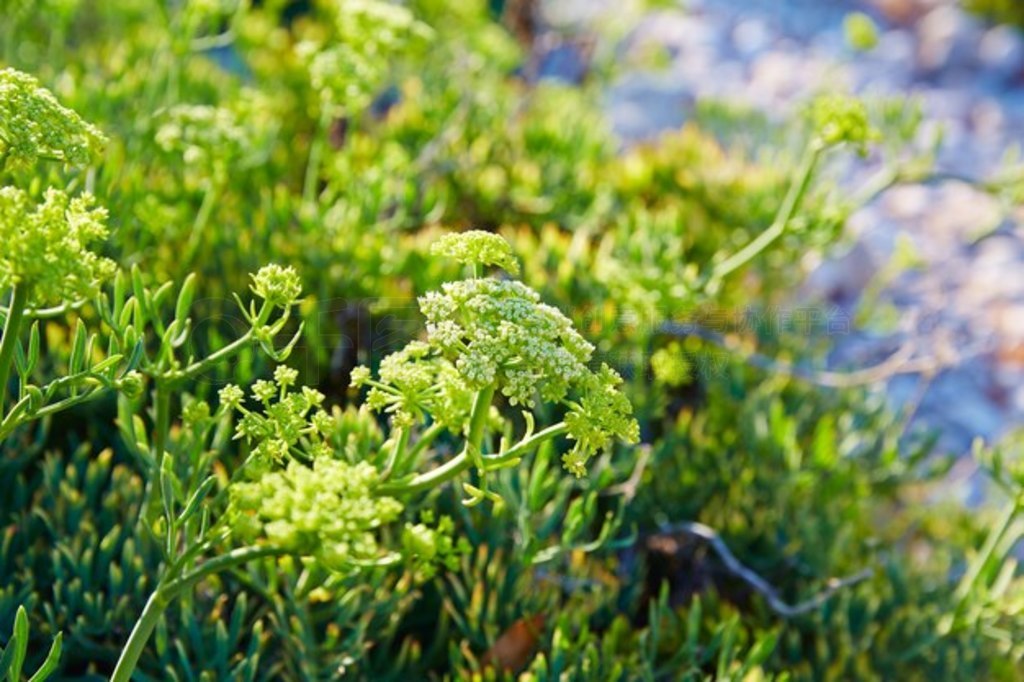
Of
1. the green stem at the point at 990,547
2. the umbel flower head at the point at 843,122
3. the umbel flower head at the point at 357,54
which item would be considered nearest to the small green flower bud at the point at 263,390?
the umbel flower head at the point at 357,54

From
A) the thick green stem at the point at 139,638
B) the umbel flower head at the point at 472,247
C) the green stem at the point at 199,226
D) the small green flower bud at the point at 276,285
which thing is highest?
the umbel flower head at the point at 472,247

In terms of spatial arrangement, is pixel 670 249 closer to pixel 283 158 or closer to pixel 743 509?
pixel 743 509

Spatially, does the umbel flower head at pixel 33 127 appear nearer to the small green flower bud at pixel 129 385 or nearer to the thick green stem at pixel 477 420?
the small green flower bud at pixel 129 385

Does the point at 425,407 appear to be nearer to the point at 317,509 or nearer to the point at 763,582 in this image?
the point at 317,509

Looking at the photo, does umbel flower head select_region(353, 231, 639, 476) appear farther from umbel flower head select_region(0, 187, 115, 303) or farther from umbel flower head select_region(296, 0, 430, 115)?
umbel flower head select_region(296, 0, 430, 115)

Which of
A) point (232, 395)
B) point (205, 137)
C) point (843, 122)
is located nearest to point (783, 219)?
point (843, 122)

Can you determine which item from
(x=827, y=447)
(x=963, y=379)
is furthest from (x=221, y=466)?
(x=963, y=379)

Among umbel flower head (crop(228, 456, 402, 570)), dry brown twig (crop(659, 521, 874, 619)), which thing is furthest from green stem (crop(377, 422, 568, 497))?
dry brown twig (crop(659, 521, 874, 619))
